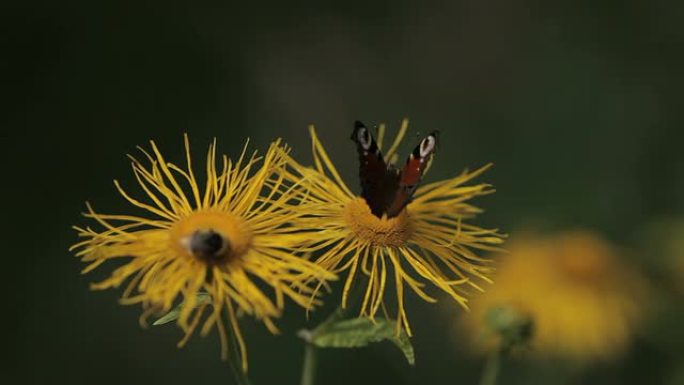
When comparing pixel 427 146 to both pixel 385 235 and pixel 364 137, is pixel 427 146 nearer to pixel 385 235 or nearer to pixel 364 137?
pixel 364 137

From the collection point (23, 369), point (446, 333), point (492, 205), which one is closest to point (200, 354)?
point (23, 369)

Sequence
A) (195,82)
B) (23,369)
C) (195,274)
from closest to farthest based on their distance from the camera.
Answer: (195,274), (23,369), (195,82)

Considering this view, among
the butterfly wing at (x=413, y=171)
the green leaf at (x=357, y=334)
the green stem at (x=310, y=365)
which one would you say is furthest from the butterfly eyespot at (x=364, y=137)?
the green stem at (x=310, y=365)

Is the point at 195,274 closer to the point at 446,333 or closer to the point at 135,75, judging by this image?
the point at 446,333

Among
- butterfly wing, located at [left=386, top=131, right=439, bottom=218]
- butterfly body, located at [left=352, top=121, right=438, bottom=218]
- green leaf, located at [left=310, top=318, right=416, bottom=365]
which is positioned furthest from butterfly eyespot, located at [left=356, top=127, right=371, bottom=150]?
green leaf, located at [left=310, top=318, right=416, bottom=365]

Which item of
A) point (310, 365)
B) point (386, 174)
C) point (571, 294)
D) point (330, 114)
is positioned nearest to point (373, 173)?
point (386, 174)

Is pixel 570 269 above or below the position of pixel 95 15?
below
